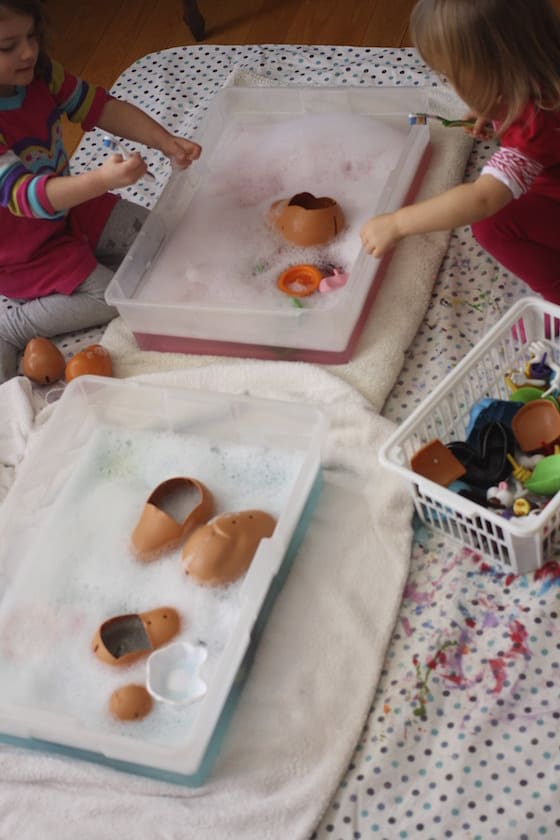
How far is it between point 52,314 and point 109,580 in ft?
1.36

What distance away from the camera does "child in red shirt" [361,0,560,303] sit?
93 centimetres

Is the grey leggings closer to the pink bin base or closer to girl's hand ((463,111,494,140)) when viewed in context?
the pink bin base

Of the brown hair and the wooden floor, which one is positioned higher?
the brown hair

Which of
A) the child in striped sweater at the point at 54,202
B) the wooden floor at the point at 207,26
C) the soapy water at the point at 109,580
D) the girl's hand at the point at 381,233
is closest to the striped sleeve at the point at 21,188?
the child in striped sweater at the point at 54,202

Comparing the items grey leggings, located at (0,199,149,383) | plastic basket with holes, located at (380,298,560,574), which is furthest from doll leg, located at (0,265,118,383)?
plastic basket with holes, located at (380,298,560,574)

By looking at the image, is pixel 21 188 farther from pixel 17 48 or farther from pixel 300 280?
pixel 300 280

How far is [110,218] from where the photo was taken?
52.6 inches

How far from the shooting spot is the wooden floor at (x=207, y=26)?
1686 mm

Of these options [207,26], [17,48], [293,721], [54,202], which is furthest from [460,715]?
[207,26]

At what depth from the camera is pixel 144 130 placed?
1309 mm

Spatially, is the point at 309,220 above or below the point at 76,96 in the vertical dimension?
below

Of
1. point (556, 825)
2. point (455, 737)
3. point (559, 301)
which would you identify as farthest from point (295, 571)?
point (559, 301)

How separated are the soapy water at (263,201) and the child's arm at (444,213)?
12cm

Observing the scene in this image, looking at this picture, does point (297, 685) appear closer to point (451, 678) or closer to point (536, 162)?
point (451, 678)
